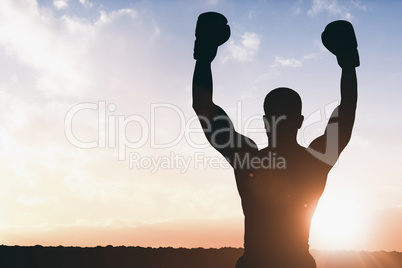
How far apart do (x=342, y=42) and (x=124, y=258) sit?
4.48 m

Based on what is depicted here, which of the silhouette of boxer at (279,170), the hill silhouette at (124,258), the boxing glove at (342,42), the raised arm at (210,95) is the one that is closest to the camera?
the silhouette of boxer at (279,170)

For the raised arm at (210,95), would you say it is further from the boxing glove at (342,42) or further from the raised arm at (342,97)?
the boxing glove at (342,42)

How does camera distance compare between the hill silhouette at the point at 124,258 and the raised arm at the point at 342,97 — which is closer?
the raised arm at the point at 342,97

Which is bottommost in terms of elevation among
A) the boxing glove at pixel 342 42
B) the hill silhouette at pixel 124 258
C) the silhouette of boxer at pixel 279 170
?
the hill silhouette at pixel 124 258

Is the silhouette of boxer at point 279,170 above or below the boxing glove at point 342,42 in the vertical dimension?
below

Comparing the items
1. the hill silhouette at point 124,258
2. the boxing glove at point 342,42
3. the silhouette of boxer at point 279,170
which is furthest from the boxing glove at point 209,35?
the hill silhouette at point 124,258

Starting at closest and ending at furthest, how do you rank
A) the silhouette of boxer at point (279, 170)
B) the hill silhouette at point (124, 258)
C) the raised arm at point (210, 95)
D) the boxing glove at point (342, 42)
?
the silhouette of boxer at point (279, 170) < the raised arm at point (210, 95) < the boxing glove at point (342, 42) < the hill silhouette at point (124, 258)

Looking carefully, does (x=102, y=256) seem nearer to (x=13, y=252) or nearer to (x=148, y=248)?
(x=148, y=248)

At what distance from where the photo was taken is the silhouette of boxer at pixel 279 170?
367 cm

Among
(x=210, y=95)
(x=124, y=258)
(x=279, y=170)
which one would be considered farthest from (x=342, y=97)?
(x=124, y=258)

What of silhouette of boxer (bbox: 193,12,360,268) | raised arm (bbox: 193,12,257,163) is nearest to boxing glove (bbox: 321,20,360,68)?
silhouette of boxer (bbox: 193,12,360,268)

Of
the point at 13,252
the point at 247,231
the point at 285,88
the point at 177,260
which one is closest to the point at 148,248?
the point at 177,260

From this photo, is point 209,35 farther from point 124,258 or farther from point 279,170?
point 124,258

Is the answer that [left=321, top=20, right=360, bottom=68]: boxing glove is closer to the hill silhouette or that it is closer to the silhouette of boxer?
the silhouette of boxer
